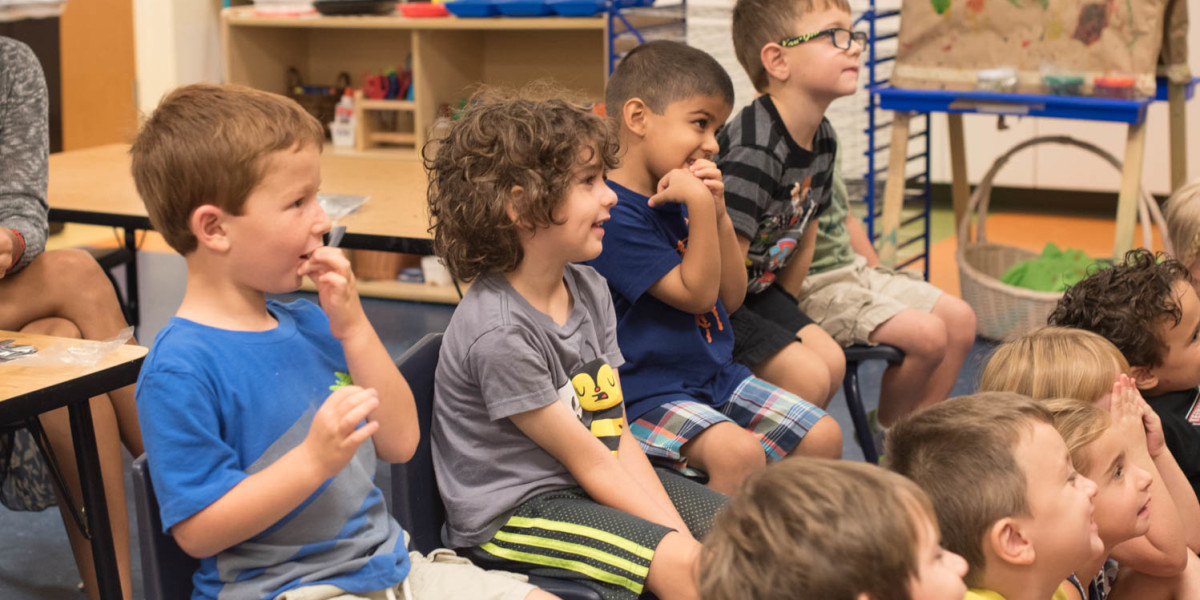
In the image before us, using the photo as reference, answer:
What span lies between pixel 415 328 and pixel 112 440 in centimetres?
195

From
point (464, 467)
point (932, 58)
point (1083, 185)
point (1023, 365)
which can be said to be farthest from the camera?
point (1083, 185)

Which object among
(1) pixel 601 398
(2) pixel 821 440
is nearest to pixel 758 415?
(2) pixel 821 440

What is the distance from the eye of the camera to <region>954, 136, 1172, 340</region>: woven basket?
3.38m

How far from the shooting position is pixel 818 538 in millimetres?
968

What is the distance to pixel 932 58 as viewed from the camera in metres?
3.54

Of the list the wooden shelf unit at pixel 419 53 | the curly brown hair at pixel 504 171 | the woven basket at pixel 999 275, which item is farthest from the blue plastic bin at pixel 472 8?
the curly brown hair at pixel 504 171

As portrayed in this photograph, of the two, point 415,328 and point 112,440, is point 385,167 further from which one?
point 112,440

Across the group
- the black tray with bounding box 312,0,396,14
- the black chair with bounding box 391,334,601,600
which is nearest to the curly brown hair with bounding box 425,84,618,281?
the black chair with bounding box 391,334,601,600

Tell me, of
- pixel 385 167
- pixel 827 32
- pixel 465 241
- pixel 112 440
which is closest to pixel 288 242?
pixel 465 241

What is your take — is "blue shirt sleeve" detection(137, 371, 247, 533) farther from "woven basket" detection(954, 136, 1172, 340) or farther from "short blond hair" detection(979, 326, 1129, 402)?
"woven basket" detection(954, 136, 1172, 340)

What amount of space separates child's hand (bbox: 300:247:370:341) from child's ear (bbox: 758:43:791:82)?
49.6 inches

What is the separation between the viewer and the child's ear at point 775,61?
89.6 inches

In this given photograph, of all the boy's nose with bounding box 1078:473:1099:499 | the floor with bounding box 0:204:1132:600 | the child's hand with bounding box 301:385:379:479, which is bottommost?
the floor with bounding box 0:204:1132:600

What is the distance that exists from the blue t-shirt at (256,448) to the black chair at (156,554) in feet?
0.05
